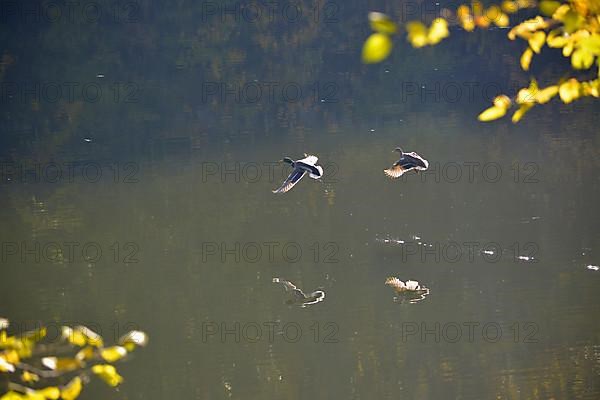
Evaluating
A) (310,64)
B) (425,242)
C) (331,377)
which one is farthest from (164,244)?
(310,64)

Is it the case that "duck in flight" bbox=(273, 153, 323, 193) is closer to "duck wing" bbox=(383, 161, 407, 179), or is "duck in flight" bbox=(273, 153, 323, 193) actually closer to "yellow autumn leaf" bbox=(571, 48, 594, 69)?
"duck wing" bbox=(383, 161, 407, 179)

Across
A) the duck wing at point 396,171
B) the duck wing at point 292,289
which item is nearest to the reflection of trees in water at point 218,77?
the duck wing at point 396,171

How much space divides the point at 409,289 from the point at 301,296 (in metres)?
0.55

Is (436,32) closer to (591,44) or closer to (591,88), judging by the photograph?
(591,44)

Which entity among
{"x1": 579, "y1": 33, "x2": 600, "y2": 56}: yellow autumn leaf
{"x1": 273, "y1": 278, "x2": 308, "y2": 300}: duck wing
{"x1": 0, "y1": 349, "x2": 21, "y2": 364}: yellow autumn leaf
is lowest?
{"x1": 273, "y1": 278, "x2": 308, "y2": 300}: duck wing

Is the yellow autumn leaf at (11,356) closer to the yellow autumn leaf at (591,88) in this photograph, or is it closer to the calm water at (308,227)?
the yellow autumn leaf at (591,88)

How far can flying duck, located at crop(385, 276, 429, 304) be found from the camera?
4574mm

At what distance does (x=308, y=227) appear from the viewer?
555 cm

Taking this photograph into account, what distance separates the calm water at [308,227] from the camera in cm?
400

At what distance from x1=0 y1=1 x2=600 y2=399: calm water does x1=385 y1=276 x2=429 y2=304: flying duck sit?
2.2 inches

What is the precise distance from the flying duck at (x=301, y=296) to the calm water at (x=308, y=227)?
0.05 m

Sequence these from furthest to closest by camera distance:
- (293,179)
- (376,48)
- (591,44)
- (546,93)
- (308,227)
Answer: (293,179)
(308,227)
(546,93)
(591,44)
(376,48)

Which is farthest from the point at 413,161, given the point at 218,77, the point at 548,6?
the point at 548,6

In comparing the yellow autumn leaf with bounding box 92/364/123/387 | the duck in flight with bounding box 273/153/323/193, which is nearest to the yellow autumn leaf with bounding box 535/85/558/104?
the yellow autumn leaf with bounding box 92/364/123/387
